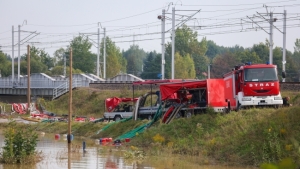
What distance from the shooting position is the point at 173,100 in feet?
103

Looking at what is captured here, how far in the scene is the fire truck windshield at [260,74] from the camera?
92.8 feet

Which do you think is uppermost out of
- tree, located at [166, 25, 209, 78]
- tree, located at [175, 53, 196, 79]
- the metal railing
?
tree, located at [166, 25, 209, 78]

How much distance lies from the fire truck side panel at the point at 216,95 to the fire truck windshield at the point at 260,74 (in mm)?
1965

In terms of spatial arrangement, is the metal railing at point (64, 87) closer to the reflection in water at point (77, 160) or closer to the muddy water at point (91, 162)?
the reflection in water at point (77, 160)

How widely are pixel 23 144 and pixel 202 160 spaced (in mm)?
7187

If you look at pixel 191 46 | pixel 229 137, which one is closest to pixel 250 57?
pixel 191 46

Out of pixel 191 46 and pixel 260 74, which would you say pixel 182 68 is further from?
pixel 260 74

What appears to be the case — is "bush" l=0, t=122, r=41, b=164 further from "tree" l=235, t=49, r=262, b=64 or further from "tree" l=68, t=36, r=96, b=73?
"tree" l=68, t=36, r=96, b=73

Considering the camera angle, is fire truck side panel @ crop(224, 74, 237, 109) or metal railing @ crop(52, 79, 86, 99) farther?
metal railing @ crop(52, 79, 86, 99)

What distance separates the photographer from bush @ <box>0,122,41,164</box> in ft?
67.7

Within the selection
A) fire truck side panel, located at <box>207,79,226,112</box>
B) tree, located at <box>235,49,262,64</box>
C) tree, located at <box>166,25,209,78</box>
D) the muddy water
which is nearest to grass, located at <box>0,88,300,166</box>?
the muddy water

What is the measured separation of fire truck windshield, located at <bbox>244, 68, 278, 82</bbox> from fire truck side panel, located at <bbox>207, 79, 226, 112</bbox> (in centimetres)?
196

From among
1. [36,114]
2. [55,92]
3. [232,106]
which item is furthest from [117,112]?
[55,92]

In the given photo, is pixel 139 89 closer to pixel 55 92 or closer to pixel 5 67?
pixel 55 92
